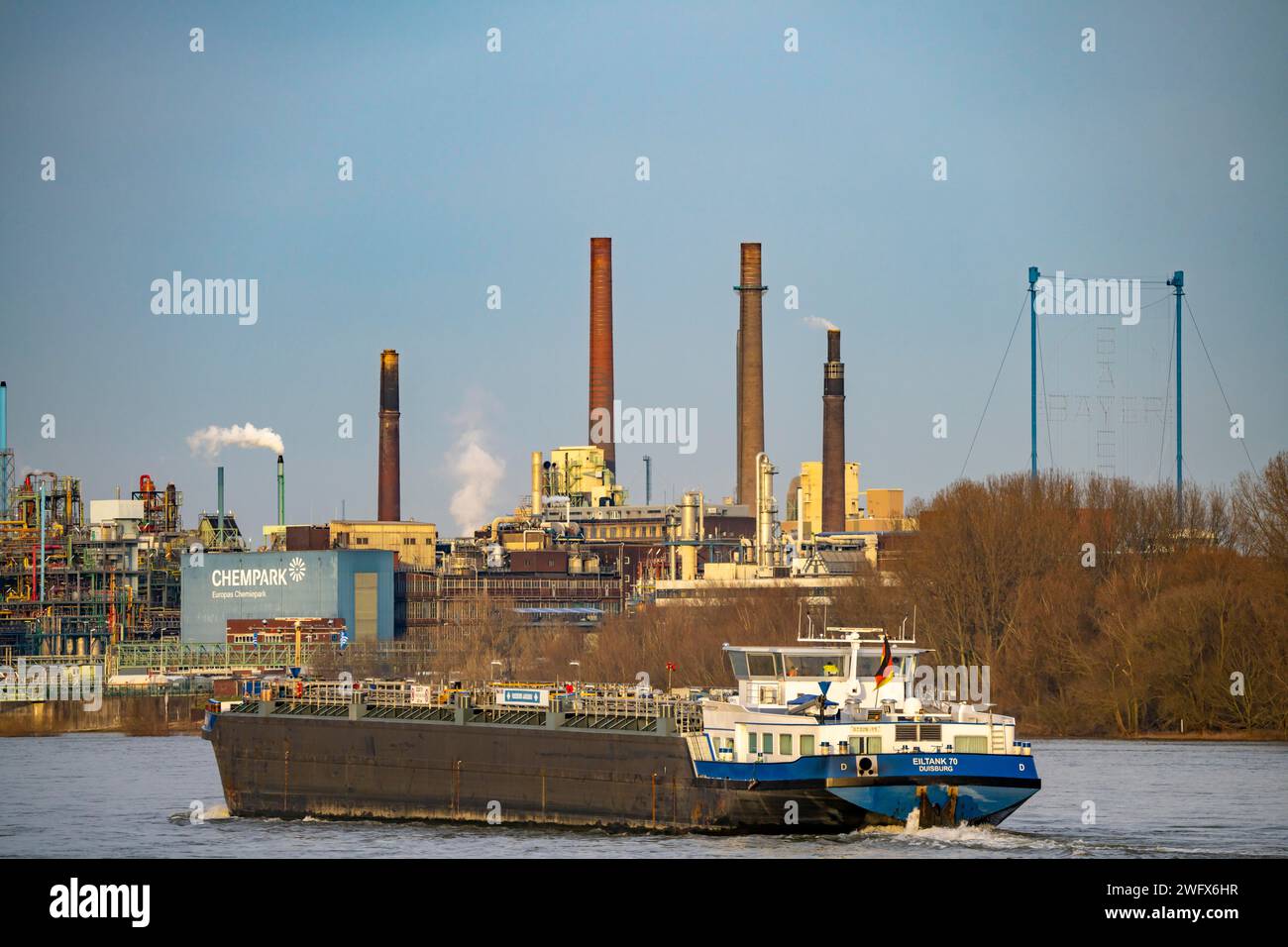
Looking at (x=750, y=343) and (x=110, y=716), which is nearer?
(x=110, y=716)

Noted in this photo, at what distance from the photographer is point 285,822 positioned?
71375 mm

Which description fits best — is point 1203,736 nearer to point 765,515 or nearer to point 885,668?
point 885,668

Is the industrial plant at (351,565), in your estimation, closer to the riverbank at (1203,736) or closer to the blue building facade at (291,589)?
the blue building facade at (291,589)

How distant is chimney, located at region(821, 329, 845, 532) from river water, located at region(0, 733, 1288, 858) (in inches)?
3752

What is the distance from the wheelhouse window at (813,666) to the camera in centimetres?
6175

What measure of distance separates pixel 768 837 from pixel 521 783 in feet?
33.9

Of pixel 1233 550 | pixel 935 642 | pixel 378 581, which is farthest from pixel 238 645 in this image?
pixel 1233 550

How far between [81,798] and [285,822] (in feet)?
36.0

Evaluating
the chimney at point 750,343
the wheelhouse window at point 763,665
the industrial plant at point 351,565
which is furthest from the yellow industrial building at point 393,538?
the wheelhouse window at point 763,665

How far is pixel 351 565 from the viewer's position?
179375 millimetres

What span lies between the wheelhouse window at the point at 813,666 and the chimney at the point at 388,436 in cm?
13275

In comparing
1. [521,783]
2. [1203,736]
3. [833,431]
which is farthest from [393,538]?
[521,783]
